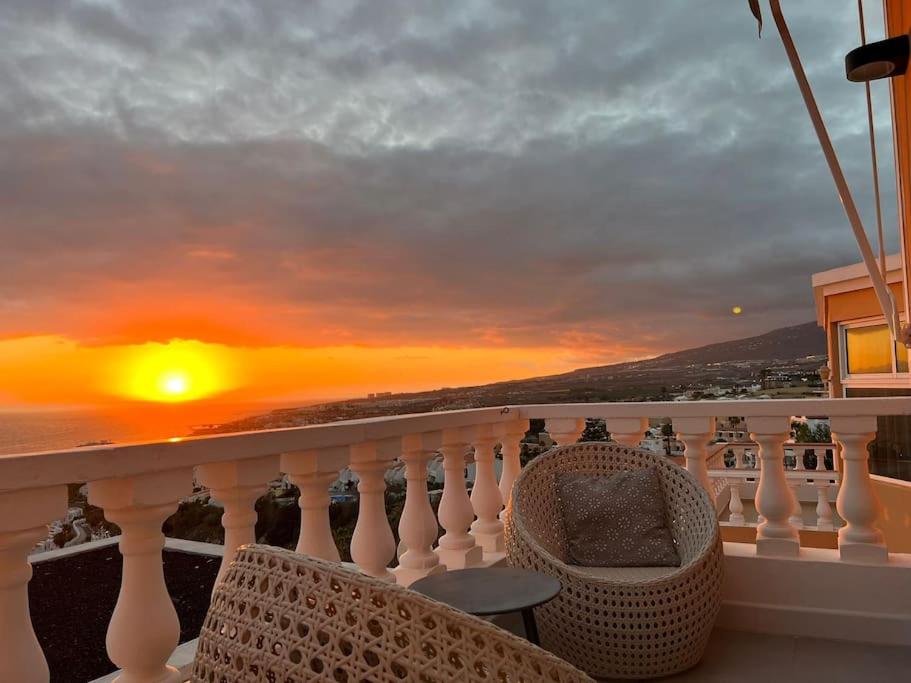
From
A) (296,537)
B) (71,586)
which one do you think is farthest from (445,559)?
(71,586)

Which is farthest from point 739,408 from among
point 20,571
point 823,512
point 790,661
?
point 823,512

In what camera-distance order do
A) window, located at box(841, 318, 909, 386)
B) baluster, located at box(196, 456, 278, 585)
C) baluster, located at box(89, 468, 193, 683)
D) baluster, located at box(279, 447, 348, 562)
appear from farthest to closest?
window, located at box(841, 318, 909, 386) < baluster, located at box(279, 447, 348, 562) < baluster, located at box(196, 456, 278, 585) < baluster, located at box(89, 468, 193, 683)

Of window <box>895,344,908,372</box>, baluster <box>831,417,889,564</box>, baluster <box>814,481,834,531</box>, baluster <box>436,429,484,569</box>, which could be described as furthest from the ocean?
window <box>895,344,908,372</box>

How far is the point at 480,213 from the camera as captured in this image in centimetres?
911

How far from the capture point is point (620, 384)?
3979 mm

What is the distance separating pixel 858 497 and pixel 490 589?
1.76 meters

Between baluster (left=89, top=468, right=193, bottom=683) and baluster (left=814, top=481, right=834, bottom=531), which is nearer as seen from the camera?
baluster (left=89, top=468, right=193, bottom=683)

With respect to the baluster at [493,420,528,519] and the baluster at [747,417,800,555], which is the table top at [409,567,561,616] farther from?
the baluster at [747,417,800,555]

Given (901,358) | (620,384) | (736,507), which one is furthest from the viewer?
(736,507)

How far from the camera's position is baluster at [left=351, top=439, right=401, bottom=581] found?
A: 221cm

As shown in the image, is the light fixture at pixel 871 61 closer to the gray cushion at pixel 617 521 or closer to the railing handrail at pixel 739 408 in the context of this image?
the railing handrail at pixel 739 408

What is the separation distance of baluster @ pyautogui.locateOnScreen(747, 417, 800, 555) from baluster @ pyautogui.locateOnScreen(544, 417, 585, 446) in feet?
2.59

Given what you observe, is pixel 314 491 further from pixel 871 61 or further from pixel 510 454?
pixel 871 61

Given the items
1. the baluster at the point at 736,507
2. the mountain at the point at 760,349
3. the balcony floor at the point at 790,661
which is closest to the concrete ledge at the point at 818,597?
the balcony floor at the point at 790,661
